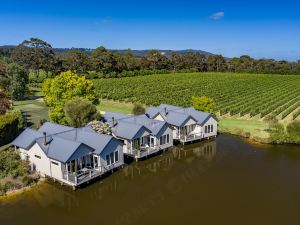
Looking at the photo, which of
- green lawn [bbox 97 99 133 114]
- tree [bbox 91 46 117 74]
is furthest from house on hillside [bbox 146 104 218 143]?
tree [bbox 91 46 117 74]

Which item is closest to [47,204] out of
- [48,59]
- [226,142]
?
[226,142]

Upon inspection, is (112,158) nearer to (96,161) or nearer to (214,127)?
(96,161)

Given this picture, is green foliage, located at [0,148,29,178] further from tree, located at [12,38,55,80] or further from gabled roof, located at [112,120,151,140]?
tree, located at [12,38,55,80]

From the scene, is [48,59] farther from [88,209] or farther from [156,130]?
[88,209]

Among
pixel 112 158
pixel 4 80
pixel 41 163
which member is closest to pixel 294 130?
pixel 112 158

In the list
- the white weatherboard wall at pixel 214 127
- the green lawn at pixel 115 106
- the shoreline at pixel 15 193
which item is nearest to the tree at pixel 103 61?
the green lawn at pixel 115 106

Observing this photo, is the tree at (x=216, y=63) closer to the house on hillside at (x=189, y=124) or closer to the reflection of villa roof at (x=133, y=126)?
the house on hillside at (x=189, y=124)
